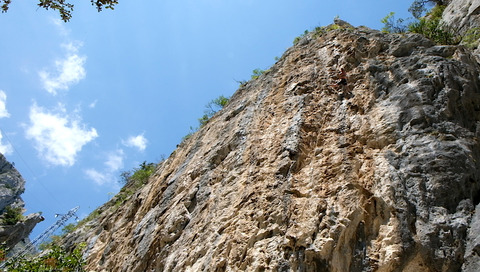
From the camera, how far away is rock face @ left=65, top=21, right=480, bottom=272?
187 inches

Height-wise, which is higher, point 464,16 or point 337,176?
point 464,16

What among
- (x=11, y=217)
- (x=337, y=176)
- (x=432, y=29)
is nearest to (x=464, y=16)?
(x=432, y=29)

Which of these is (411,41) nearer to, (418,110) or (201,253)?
(418,110)

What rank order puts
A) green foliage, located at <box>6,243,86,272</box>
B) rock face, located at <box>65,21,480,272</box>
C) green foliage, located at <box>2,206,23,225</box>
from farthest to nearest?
1. green foliage, located at <box>2,206,23,225</box>
2. green foliage, located at <box>6,243,86,272</box>
3. rock face, located at <box>65,21,480,272</box>

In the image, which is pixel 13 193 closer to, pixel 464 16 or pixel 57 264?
Result: pixel 57 264

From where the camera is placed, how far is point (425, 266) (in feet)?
14.1

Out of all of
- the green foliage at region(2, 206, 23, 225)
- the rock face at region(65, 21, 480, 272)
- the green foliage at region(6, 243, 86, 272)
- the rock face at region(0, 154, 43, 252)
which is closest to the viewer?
the rock face at region(65, 21, 480, 272)

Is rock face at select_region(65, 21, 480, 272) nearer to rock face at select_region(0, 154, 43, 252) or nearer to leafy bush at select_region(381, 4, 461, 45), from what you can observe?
leafy bush at select_region(381, 4, 461, 45)

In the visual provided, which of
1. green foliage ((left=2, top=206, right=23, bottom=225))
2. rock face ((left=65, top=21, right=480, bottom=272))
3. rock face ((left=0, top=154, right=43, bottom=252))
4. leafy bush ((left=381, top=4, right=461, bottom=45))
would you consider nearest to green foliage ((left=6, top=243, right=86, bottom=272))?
rock face ((left=65, top=21, right=480, bottom=272))

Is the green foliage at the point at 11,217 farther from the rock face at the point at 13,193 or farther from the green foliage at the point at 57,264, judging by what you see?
the green foliage at the point at 57,264

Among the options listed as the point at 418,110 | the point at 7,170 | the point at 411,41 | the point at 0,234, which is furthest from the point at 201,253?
the point at 7,170

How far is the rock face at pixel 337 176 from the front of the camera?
475 centimetres

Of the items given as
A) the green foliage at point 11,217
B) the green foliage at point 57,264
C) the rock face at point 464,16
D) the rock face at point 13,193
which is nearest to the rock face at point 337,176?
the green foliage at point 57,264

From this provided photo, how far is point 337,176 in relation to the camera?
19.0ft
